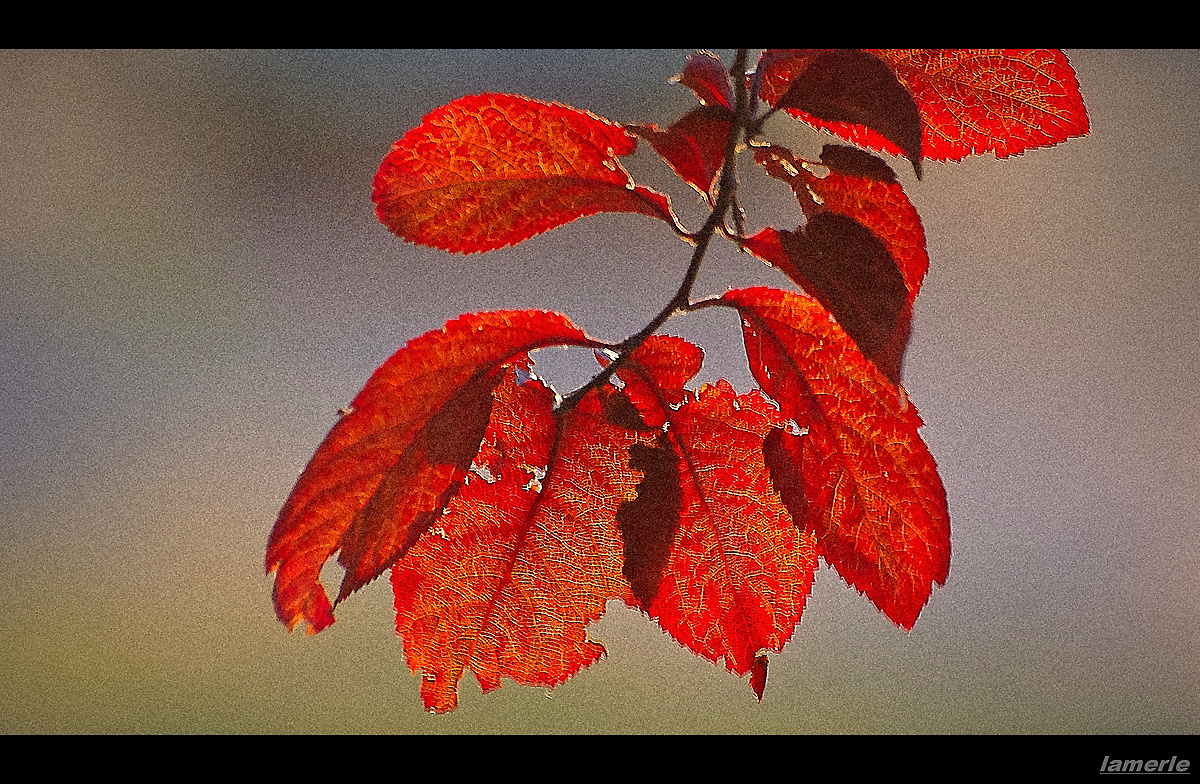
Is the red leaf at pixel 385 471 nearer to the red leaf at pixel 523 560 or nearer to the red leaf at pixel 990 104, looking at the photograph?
the red leaf at pixel 523 560

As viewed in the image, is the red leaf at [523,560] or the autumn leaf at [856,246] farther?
the red leaf at [523,560]

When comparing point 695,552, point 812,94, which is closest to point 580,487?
point 695,552

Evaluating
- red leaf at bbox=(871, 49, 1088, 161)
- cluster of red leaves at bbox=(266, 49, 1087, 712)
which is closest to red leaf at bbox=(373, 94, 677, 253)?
cluster of red leaves at bbox=(266, 49, 1087, 712)

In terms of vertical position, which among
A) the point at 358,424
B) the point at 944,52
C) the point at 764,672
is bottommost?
the point at 764,672

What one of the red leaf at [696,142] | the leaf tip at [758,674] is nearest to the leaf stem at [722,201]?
the red leaf at [696,142]

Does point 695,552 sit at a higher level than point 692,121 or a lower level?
lower

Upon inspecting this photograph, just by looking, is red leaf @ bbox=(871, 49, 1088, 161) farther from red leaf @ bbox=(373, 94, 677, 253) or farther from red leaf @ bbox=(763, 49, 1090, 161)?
red leaf @ bbox=(373, 94, 677, 253)

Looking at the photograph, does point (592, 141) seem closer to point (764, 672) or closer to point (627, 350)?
point (627, 350)
